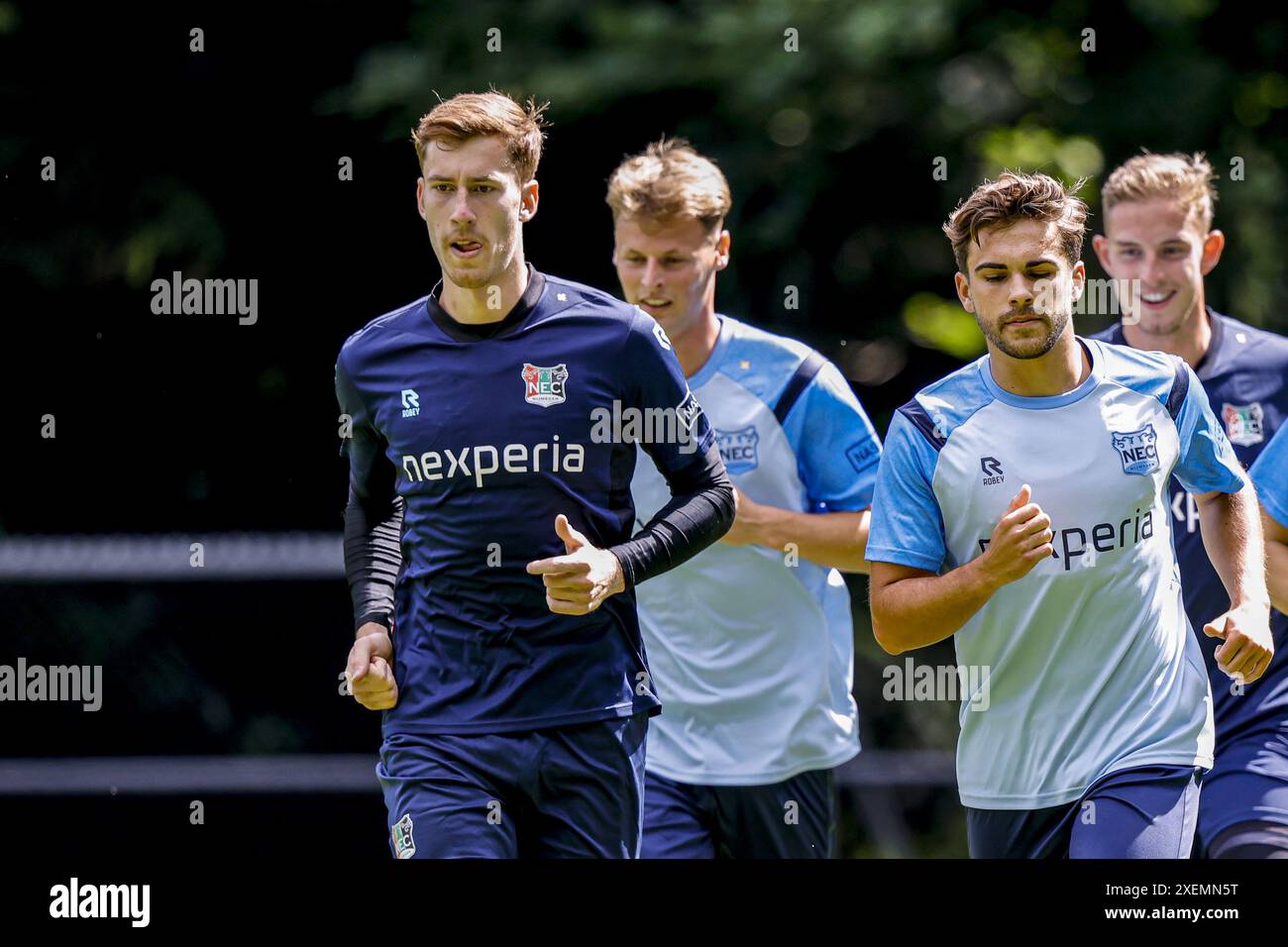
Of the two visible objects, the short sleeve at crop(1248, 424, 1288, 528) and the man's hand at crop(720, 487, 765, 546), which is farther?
the man's hand at crop(720, 487, 765, 546)

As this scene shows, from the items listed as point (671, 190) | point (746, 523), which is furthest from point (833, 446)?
point (671, 190)

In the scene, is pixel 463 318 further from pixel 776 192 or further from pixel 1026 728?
pixel 776 192

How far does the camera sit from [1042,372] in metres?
3.78

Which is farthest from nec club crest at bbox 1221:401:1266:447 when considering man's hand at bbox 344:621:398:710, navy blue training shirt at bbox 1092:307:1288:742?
man's hand at bbox 344:621:398:710

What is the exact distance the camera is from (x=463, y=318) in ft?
12.5

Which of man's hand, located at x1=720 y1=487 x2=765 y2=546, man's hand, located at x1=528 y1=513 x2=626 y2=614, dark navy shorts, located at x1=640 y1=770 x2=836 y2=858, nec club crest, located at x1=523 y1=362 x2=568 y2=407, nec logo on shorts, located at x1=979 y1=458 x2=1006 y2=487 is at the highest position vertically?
nec club crest, located at x1=523 y1=362 x2=568 y2=407

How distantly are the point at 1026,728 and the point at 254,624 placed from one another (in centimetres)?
463

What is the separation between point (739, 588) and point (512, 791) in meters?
1.15

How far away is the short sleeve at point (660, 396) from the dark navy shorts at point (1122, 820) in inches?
41.5

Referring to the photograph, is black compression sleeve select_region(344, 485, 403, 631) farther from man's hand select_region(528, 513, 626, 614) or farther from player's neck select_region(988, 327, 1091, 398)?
player's neck select_region(988, 327, 1091, 398)

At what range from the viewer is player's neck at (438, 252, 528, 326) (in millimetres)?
3787

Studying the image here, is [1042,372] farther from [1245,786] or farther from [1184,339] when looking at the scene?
[1245,786]

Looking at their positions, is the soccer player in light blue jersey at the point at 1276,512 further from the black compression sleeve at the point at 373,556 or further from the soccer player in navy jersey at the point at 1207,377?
the black compression sleeve at the point at 373,556
